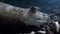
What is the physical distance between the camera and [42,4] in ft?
4.91

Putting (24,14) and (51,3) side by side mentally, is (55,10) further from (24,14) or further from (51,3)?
(24,14)

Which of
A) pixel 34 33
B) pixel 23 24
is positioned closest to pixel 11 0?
pixel 23 24

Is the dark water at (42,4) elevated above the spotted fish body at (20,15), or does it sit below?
above

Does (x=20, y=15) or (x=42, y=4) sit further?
(x=42, y=4)

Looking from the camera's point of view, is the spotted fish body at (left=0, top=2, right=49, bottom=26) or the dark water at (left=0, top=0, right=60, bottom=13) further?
the dark water at (left=0, top=0, right=60, bottom=13)

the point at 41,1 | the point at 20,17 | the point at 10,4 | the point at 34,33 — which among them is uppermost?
the point at 41,1

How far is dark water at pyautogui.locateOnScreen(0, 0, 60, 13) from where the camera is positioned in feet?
4.14

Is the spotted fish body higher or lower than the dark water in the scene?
lower

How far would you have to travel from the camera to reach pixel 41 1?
150 cm

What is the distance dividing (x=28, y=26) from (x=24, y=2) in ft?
1.18

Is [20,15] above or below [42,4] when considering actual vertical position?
below

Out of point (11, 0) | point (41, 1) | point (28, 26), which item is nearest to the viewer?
point (28, 26)

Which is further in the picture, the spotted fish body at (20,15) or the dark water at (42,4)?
the dark water at (42,4)

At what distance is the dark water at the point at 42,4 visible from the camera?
4.14 ft
